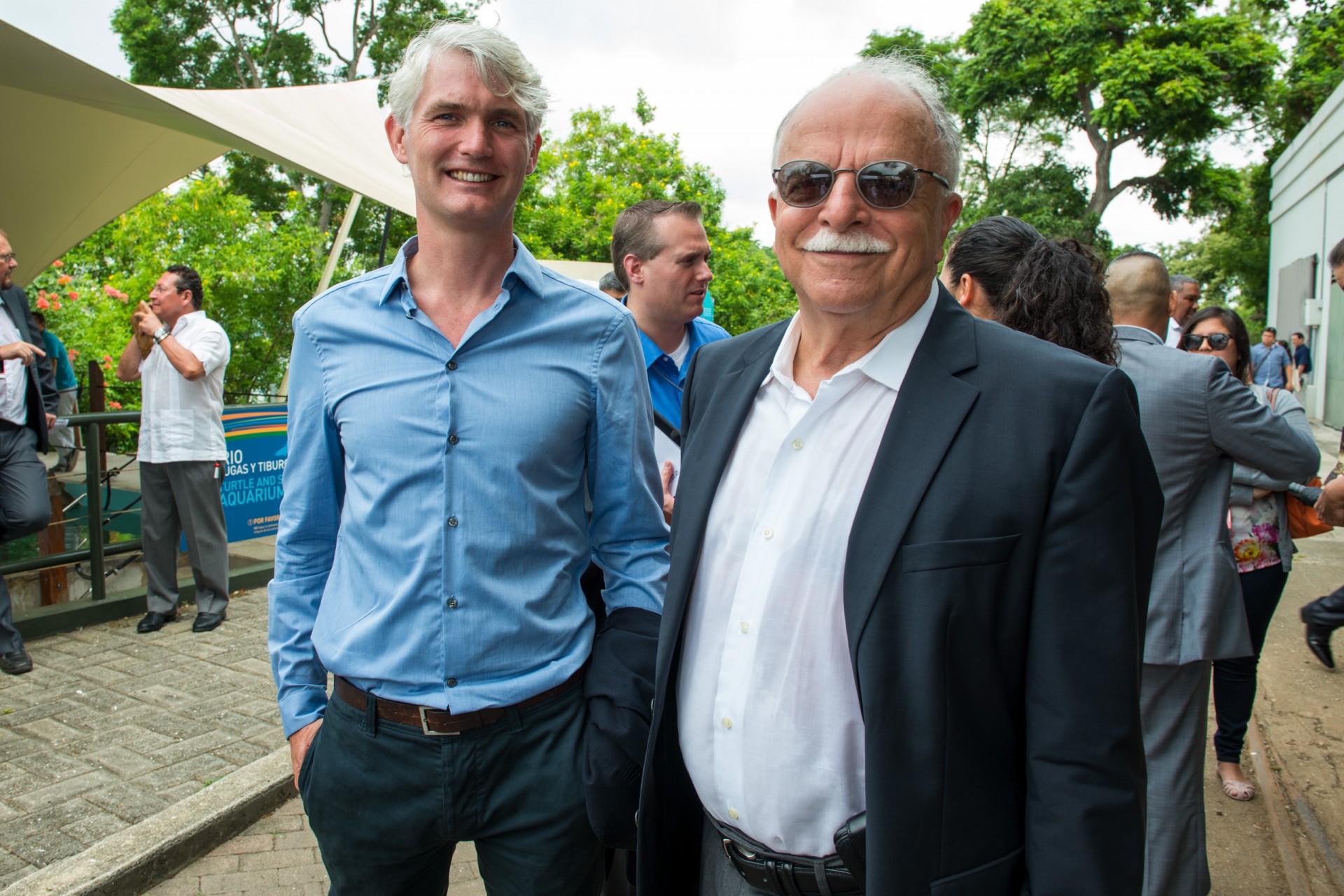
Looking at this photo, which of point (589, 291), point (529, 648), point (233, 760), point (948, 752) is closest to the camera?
point (948, 752)

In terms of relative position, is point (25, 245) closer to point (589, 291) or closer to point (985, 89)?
point (589, 291)

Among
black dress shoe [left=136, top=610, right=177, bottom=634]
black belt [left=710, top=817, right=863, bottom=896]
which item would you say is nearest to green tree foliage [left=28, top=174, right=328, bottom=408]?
black dress shoe [left=136, top=610, right=177, bottom=634]

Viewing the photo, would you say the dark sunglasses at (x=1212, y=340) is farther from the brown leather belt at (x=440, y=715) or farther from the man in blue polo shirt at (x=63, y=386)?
the man in blue polo shirt at (x=63, y=386)

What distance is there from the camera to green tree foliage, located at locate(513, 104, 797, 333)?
60.4ft

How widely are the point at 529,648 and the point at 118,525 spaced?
705cm

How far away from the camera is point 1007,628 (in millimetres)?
1325

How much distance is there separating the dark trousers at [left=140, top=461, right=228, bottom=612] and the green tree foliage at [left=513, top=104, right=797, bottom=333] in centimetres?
1255

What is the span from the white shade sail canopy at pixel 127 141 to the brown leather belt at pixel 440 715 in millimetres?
5169

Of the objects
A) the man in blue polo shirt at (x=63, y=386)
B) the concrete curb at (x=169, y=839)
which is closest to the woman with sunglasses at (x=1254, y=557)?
the concrete curb at (x=169, y=839)

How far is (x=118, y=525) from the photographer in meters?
7.48

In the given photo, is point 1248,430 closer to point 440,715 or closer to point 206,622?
point 440,715

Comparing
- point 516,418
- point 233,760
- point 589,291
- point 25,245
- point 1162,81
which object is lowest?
point 233,760

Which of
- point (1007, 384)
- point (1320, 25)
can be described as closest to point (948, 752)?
point (1007, 384)

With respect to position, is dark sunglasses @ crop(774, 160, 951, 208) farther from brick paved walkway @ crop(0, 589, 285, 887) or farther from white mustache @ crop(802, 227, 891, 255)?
brick paved walkway @ crop(0, 589, 285, 887)
